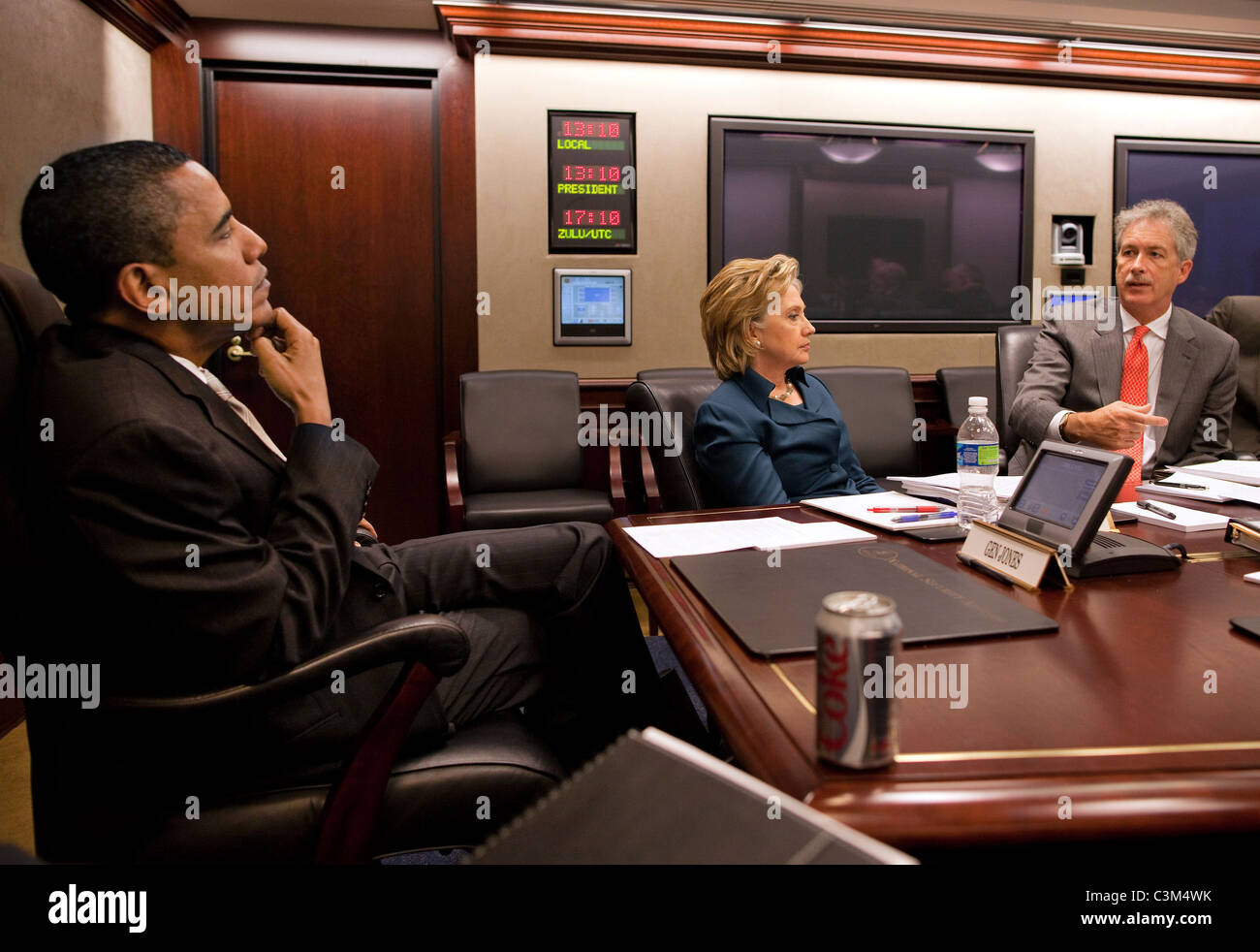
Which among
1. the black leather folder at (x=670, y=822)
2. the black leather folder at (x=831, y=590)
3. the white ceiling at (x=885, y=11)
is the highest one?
the white ceiling at (x=885, y=11)

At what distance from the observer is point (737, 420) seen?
200 cm

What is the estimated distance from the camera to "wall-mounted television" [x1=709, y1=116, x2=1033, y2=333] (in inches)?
158

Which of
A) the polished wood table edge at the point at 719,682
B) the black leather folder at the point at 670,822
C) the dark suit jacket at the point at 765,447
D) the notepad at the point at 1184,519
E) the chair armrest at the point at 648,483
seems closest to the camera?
the black leather folder at the point at 670,822

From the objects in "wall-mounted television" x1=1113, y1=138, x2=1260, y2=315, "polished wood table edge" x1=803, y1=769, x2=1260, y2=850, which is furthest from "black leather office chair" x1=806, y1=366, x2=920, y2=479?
"polished wood table edge" x1=803, y1=769, x2=1260, y2=850

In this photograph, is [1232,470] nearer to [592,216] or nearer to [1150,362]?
[1150,362]

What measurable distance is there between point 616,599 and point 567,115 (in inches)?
115

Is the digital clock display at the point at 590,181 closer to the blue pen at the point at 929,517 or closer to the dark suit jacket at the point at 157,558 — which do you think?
the blue pen at the point at 929,517

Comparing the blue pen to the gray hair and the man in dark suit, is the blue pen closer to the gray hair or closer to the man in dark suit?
the man in dark suit

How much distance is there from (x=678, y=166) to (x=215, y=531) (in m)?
3.35

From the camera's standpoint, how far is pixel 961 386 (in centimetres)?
401

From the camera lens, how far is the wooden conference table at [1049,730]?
599 millimetres

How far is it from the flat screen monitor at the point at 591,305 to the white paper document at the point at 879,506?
235 cm

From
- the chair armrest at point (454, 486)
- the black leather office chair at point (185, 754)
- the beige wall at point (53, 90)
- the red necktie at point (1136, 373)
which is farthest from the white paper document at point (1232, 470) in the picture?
the beige wall at point (53, 90)

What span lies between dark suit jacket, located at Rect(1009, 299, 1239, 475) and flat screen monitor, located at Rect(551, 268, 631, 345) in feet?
6.60
